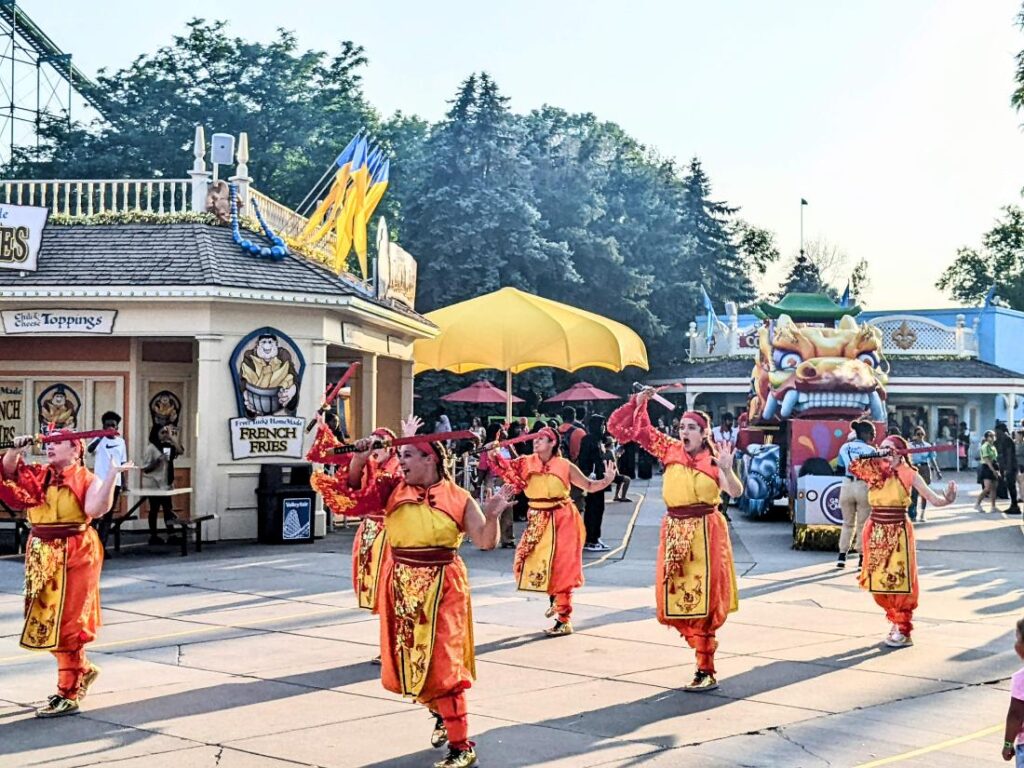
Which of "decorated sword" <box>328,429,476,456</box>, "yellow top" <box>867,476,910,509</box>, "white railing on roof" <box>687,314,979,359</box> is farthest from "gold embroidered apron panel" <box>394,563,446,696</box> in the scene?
"white railing on roof" <box>687,314,979,359</box>

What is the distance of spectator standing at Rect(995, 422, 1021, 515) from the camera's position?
23.1 m

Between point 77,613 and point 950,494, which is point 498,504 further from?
point 950,494

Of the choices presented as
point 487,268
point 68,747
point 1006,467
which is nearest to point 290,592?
point 68,747

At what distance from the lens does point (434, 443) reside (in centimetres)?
646

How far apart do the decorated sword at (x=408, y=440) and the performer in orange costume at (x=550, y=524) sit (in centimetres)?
374

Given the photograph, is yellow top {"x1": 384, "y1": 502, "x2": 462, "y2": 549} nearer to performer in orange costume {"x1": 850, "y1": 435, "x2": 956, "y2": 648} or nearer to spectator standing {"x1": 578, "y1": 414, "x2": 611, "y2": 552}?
performer in orange costume {"x1": 850, "y1": 435, "x2": 956, "y2": 648}

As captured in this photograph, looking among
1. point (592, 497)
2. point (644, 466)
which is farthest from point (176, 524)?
point (644, 466)

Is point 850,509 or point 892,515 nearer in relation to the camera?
point 892,515

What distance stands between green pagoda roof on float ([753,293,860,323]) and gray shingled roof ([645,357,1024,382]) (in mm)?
15361

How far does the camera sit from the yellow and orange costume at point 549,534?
1042cm

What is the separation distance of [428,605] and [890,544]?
505 centimetres

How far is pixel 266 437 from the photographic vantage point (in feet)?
55.7

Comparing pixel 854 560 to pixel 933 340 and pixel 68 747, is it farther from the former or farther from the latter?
pixel 933 340

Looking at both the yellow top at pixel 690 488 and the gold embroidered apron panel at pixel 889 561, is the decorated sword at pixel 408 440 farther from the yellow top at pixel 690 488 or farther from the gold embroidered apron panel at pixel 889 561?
the gold embroidered apron panel at pixel 889 561
